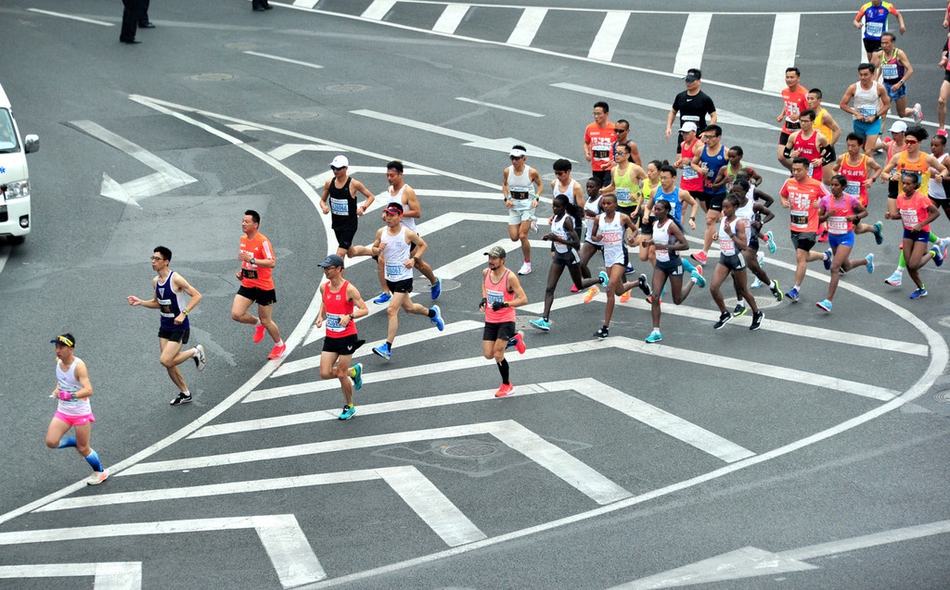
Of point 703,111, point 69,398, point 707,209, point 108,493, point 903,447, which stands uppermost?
point 703,111

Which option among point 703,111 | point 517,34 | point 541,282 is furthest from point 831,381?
point 517,34

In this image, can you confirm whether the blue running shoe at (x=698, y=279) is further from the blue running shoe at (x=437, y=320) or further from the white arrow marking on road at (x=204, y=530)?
the white arrow marking on road at (x=204, y=530)

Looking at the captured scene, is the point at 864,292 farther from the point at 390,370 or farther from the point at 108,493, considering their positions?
the point at 108,493

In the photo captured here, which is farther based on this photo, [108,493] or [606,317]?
[606,317]

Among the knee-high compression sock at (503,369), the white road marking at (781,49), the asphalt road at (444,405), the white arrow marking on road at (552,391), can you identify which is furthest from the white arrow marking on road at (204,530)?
the white road marking at (781,49)

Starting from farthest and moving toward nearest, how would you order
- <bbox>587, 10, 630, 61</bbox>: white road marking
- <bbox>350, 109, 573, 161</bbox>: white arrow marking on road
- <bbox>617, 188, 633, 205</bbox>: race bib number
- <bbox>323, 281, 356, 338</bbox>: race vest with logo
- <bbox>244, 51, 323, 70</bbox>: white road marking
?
<bbox>244, 51, 323, 70</bbox>: white road marking → <bbox>587, 10, 630, 61</bbox>: white road marking → <bbox>350, 109, 573, 161</bbox>: white arrow marking on road → <bbox>617, 188, 633, 205</bbox>: race bib number → <bbox>323, 281, 356, 338</bbox>: race vest with logo

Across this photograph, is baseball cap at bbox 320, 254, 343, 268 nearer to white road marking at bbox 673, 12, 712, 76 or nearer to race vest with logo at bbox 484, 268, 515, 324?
race vest with logo at bbox 484, 268, 515, 324

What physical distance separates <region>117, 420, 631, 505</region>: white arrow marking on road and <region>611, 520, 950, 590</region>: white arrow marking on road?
7.28ft

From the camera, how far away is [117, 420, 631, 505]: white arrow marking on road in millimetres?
11648

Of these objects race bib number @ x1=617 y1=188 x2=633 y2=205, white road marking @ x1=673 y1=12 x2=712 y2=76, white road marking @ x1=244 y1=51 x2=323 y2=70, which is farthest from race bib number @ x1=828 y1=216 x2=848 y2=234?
white road marking @ x1=244 y1=51 x2=323 y2=70

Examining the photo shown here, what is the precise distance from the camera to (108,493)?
11688mm

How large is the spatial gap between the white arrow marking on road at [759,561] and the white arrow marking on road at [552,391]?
2.45m

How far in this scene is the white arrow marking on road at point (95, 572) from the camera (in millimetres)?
9766

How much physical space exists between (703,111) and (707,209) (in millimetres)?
2402
